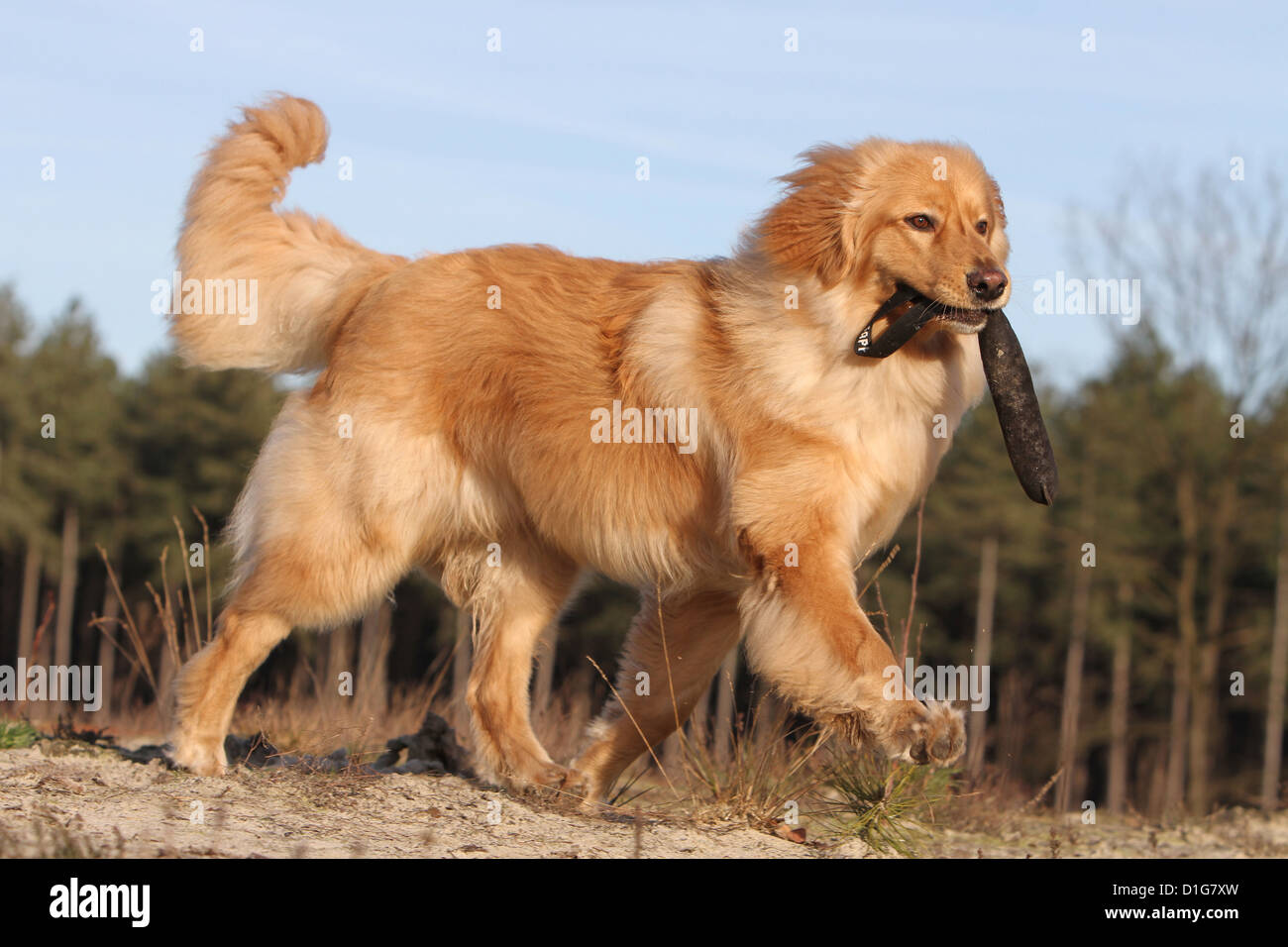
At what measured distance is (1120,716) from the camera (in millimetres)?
32688

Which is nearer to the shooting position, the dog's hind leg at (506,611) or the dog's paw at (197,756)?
the dog's paw at (197,756)

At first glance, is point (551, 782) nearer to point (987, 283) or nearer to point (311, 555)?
point (311, 555)

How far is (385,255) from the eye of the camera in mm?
6234

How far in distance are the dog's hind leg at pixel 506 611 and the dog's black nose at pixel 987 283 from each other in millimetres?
2583

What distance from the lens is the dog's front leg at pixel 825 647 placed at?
14.2 ft

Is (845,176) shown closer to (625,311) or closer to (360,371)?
(625,311)

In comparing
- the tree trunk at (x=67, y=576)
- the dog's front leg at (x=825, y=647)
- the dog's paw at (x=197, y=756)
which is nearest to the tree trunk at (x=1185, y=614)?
the dog's front leg at (x=825, y=647)

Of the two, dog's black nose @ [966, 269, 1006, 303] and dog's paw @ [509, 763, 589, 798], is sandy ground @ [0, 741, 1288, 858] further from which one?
dog's black nose @ [966, 269, 1006, 303]

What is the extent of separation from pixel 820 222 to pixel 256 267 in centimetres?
292

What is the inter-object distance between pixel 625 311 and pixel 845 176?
3.78 ft

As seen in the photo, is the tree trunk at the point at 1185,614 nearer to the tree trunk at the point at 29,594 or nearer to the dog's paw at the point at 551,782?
the dog's paw at the point at 551,782

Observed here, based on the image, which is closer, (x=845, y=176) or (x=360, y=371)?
(x=845, y=176)

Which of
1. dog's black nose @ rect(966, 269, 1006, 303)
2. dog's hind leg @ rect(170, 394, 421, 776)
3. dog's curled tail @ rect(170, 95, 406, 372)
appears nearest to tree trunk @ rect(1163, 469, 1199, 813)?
dog's black nose @ rect(966, 269, 1006, 303)
